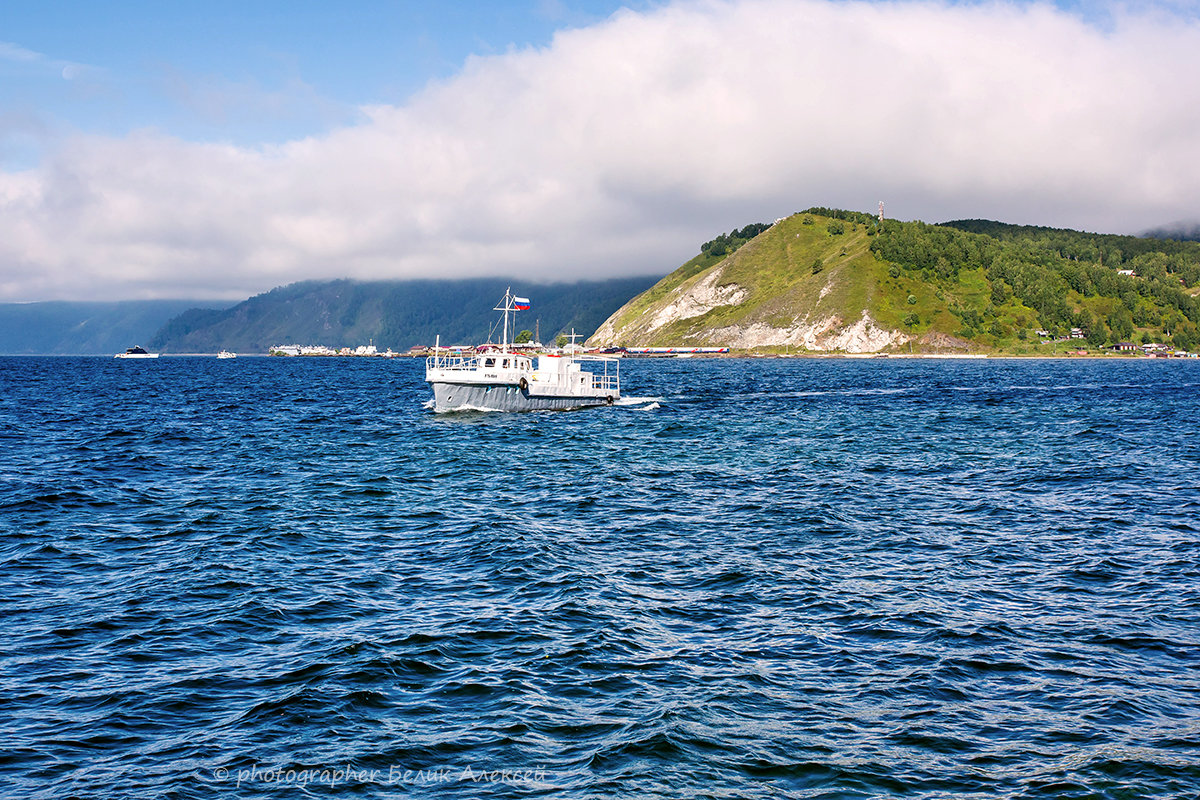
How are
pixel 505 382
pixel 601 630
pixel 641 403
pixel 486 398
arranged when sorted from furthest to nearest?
pixel 641 403 → pixel 486 398 → pixel 505 382 → pixel 601 630

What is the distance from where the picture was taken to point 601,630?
18.3m

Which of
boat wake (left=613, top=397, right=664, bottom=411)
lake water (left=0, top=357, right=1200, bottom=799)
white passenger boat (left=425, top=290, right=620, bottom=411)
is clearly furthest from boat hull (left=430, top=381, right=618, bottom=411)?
lake water (left=0, top=357, right=1200, bottom=799)

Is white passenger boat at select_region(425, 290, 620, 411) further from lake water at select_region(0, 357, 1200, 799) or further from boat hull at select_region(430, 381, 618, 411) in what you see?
lake water at select_region(0, 357, 1200, 799)

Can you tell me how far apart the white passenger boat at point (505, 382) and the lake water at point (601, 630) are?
27322 mm

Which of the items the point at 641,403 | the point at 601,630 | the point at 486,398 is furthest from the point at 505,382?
the point at 601,630

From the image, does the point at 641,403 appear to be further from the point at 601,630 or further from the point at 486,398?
the point at 601,630

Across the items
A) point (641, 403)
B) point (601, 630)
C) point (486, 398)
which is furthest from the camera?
point (641, 403)

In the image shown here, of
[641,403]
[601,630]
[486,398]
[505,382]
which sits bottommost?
[601,630]

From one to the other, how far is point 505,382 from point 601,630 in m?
53.1

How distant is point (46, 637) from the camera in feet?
58.2

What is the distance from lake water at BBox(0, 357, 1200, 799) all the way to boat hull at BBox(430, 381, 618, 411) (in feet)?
89.8

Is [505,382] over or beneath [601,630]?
over

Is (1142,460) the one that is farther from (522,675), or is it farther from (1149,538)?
(522,675)

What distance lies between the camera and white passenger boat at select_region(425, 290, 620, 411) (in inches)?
2729
